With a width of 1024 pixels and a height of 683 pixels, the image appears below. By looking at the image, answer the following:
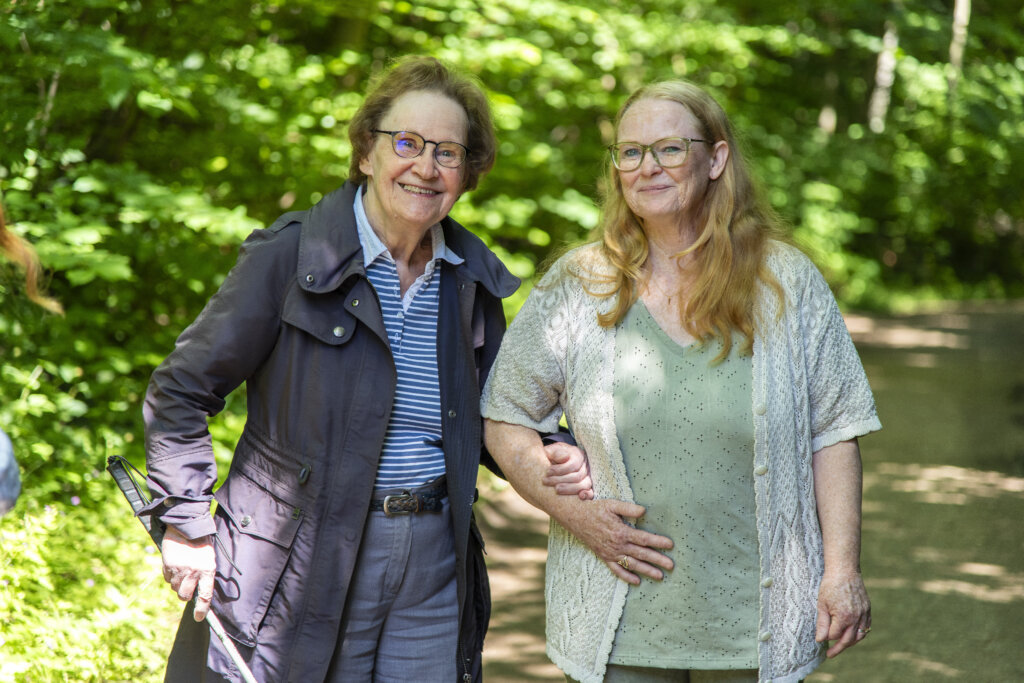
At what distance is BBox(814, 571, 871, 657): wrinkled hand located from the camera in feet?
7.60

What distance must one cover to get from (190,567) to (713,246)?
1.39 metres

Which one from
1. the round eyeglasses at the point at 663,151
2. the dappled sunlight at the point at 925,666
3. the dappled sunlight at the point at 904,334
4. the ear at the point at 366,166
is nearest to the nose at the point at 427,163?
the ear at the point at 366,166

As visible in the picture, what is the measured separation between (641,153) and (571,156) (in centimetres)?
853

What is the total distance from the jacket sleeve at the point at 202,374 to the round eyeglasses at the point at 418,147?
379 mm

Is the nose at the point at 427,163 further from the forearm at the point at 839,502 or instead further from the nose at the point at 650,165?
the forearm at the point at 839,502

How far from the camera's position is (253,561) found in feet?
8.17

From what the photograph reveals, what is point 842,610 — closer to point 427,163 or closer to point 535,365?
point 535,365

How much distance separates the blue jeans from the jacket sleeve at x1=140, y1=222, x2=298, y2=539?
1.27ft

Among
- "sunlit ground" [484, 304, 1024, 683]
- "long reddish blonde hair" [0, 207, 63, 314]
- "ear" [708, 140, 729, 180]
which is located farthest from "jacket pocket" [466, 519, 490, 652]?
"sunlit ground" [484, 304, 1024, 683]

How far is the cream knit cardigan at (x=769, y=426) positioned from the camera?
2322 mm

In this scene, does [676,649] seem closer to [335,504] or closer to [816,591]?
[816,591]

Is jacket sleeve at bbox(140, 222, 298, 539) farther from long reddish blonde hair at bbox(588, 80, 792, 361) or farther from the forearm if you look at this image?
the forearm

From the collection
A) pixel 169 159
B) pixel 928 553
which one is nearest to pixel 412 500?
pixel 169 159

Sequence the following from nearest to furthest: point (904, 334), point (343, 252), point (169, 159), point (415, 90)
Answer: point (343, 252)
point (415, 90)
point (169, 159)
point (904, 334)
